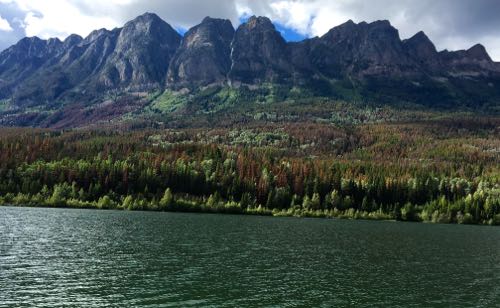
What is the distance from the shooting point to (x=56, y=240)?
104 m

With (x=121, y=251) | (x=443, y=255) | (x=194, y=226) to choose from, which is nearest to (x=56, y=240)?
(x=121, y=251)

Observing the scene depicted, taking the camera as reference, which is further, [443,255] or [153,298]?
[443,255]

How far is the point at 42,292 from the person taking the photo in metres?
60.0

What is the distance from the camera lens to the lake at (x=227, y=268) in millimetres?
61969

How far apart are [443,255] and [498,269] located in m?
16.9

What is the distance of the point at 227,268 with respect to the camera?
81.5 meters

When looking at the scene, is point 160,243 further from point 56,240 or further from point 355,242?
point 355,242

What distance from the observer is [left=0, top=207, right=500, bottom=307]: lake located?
203ft

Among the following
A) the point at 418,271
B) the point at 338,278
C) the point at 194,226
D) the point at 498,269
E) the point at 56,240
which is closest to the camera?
the point at 338,278

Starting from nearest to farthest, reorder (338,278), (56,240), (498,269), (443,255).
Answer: (338,278) < (498,269) < (56,240) < (443,255)

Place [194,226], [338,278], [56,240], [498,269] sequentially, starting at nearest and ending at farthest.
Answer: [338,278] → [498,269] → [56,240] → [194,226]

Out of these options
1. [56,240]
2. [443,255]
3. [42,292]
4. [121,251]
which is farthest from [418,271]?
[56,240]

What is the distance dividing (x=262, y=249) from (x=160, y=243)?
22770 mm

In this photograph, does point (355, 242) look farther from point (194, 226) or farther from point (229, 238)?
point (194, 226)
